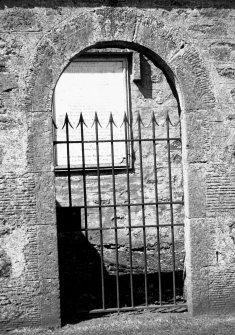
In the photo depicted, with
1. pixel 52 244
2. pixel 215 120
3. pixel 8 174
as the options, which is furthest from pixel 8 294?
pixel 215 120

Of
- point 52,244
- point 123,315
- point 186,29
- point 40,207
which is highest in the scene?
point 186,29

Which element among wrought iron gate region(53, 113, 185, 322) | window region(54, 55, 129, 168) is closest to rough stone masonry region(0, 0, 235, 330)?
wrought iron gate region(53, 113, 185, 322)

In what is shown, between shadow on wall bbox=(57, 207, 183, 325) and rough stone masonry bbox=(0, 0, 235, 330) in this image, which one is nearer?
rough stone masonry bbox=(0, 0, 235, 330)

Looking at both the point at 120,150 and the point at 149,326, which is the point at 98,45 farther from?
the point at 120,150

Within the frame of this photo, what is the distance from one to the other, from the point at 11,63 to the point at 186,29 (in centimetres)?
179

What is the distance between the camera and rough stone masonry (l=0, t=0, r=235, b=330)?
5238 millimetres

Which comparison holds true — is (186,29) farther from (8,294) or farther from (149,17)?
(8,294)

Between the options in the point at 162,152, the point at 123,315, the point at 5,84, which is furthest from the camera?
the point at 162,152

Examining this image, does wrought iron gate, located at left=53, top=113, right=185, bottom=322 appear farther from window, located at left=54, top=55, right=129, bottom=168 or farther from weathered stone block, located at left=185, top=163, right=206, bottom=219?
weathered stone block, located at left=185, top=163, right=206, bottom=219

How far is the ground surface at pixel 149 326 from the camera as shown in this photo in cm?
510

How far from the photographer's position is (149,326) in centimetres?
529

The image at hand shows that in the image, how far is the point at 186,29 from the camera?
5500mm

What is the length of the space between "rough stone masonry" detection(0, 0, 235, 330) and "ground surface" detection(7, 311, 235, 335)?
0.42ft

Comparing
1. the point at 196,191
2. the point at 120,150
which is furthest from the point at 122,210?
the point at 196,191
